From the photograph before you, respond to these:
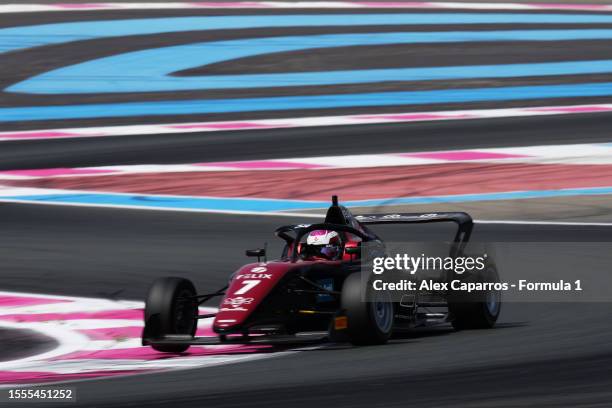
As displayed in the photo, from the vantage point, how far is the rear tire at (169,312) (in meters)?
8.88

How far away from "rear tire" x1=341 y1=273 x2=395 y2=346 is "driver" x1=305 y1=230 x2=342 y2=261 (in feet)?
1.98

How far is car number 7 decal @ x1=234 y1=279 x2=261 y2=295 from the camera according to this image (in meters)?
8.73

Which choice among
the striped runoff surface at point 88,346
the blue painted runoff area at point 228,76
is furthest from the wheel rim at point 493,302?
the blue painted runoff area at point 228,76

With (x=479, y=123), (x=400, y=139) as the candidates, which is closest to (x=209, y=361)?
(x=400, y=139)

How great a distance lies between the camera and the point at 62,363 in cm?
859

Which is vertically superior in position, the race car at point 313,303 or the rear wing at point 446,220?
the rear wing at point 446,220

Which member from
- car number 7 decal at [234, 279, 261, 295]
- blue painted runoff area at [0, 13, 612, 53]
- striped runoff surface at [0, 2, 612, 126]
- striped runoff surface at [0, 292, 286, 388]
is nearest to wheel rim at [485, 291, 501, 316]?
striped runoff surface at [0, 292, 286, 388]

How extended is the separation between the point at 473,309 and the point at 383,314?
865 millimetres

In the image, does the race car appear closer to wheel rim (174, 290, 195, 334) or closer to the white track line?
wheel rim (174, 290, 195, 334)

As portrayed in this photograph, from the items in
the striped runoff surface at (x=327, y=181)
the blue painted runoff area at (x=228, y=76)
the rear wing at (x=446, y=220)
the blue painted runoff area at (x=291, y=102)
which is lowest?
the rear wing at (x=446, y=220)

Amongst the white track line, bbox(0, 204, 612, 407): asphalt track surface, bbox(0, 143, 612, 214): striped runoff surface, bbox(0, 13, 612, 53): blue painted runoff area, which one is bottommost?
bbox(0, 204, 612, 407): asphalt track surface

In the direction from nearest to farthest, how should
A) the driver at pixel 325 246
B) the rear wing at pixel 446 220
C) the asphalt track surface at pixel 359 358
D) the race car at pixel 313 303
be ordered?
the asphalt track surface at pixel 359 358, the race car at pixel 313 303, the driver at pixel 325 246, the rear wing at pixel 446 220

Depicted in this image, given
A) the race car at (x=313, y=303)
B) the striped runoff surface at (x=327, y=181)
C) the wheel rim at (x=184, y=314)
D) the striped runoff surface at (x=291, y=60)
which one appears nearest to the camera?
the race car at (x=313, y=303)

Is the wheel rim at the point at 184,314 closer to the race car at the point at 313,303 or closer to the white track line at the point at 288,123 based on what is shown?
the race car at the point at 313,303
